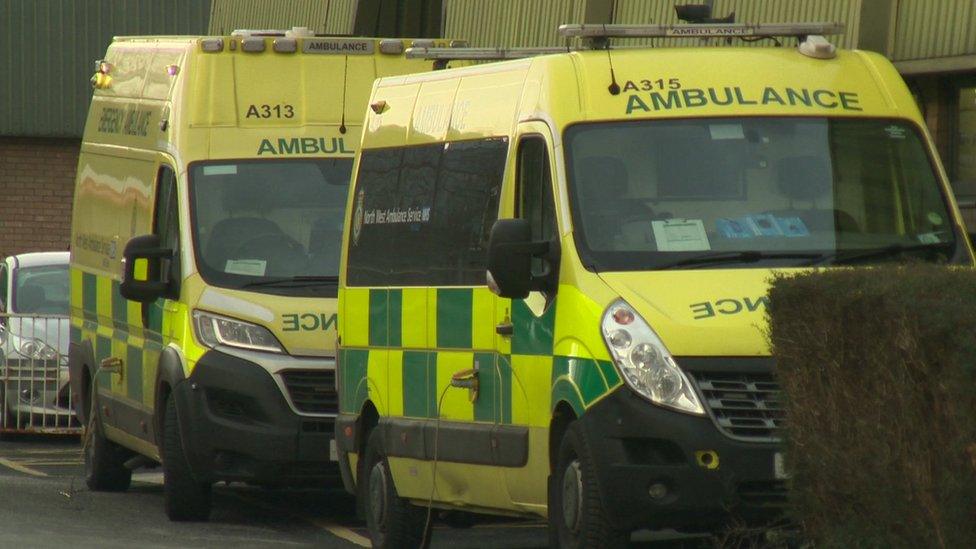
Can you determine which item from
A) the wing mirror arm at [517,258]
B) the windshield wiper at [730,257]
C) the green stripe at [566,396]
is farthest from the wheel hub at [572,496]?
the windshield wiper at [730,257]

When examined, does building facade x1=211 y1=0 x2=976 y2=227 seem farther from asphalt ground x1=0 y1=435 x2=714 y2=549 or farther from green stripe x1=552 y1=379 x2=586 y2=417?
green stripe x1=552 y1=379 x2=586 y2=417

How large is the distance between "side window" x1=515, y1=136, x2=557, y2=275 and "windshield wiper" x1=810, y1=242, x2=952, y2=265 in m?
1.15

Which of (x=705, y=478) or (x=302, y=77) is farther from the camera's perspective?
(x=302, y=77)

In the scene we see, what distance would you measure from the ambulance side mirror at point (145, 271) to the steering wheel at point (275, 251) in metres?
0.50

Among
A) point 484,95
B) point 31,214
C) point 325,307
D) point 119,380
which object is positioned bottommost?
point 31,214

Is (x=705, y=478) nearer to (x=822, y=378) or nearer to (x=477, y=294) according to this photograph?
(x=822, y=378)

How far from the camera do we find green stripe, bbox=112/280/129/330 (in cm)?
1412

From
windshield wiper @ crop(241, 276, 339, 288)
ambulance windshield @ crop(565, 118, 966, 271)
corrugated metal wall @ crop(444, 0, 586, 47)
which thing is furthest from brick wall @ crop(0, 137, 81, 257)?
ambulance windshield @ crop(565, 118, 966, 271)

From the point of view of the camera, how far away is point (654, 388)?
8.23 m

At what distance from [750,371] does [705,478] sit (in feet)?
1.48

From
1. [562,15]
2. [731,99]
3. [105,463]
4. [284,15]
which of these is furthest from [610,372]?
[284,15]

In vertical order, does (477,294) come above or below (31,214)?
above

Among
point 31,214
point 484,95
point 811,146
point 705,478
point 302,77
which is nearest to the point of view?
point 705,478

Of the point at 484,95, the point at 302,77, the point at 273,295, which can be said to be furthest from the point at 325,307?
the point at 484,95
